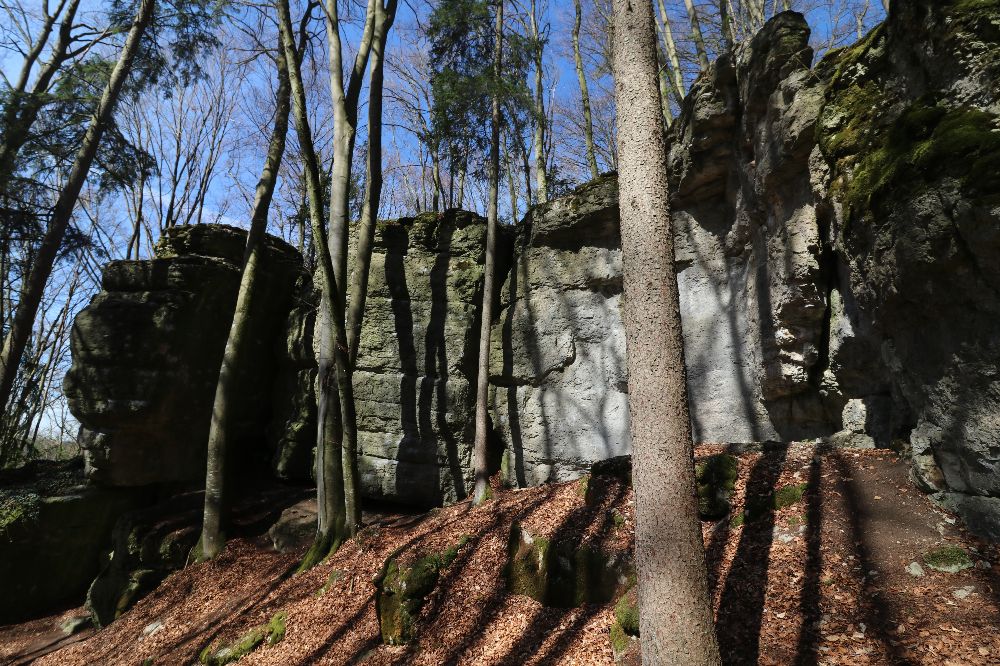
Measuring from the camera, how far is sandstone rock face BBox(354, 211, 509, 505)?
11.7m

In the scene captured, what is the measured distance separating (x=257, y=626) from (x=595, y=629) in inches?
209

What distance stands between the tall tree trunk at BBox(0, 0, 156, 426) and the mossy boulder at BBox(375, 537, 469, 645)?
8.30 m

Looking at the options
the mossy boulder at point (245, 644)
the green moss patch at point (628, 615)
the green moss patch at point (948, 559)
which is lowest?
the mossy boulder at point (245, 644)

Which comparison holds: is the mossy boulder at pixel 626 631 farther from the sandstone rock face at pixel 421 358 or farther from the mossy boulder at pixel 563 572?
the sandstone rock face at pixel 421 358

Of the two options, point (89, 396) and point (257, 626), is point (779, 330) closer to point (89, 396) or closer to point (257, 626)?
point (257, 626)

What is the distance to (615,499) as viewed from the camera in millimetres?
6395

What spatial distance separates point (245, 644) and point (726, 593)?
6322 mm

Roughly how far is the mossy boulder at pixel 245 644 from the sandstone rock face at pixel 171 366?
5752 millimetres

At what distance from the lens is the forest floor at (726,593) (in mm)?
3719

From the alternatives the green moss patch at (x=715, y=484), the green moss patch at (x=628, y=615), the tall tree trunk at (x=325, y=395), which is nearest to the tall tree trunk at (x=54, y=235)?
the tall tree trunk at (x=325, y=395)

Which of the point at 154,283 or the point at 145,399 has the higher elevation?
the point at 154,283

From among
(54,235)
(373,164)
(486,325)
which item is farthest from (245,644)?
(373,164)

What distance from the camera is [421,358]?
40.1ft

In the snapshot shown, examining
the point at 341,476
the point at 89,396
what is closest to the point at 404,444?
the point at 341,476
